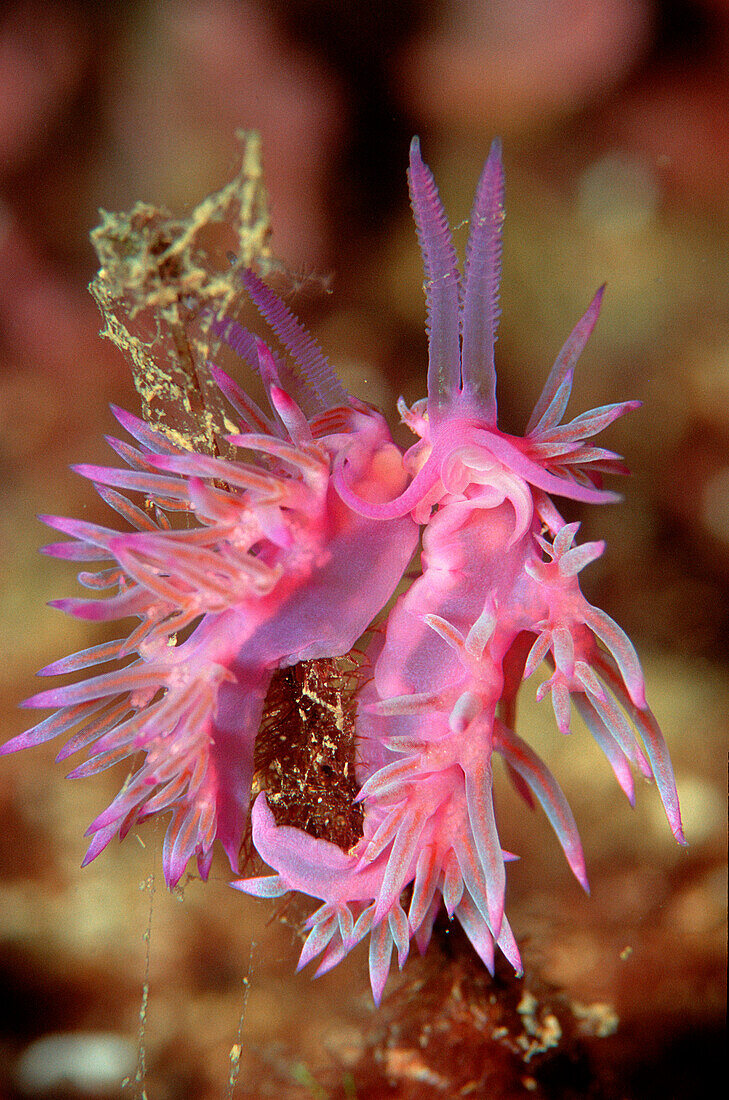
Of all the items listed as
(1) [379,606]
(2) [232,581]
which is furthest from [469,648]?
(2) [232,581]

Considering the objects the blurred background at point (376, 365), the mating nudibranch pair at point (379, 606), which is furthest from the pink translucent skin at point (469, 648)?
the blurred background at point (376, 365)

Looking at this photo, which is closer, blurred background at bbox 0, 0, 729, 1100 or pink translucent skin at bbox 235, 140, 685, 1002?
pink translucent skin at bbox 235, 140, 685, 1002

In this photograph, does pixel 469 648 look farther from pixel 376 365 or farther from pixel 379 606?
pixel 376 365

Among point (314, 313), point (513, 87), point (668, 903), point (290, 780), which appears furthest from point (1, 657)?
point (668, 903)

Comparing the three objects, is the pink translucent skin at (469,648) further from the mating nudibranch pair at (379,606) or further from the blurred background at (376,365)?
the blurred background at (376,365)

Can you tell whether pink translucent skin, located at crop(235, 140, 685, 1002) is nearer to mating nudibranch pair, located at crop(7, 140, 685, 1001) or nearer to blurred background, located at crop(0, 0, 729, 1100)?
mating nudibranch pair, located at crop(7, 140, 685, 1001)

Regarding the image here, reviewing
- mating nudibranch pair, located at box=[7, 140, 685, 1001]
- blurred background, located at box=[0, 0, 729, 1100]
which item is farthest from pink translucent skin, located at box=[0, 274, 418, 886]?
blurred background, located at box=[0, 0, 729, 1100]

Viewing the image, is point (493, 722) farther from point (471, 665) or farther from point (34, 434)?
point (34, 434)
